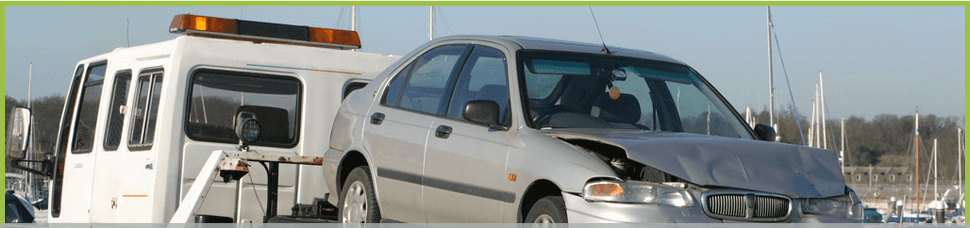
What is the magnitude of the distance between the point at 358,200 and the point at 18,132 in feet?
13.9

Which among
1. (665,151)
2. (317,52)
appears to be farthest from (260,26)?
(665,151)

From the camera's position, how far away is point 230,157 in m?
7.76

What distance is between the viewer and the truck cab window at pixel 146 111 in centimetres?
902

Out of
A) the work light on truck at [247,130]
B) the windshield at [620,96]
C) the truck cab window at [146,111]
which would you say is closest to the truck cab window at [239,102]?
the truck cab window at [146,111]

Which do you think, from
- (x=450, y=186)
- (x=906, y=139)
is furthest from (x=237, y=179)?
(x=906, y=139)

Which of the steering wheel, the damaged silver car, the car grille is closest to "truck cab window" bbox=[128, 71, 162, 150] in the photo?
the damaged silver car

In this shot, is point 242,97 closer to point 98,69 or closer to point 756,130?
point 98,69

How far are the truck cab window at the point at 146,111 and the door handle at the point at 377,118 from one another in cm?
242

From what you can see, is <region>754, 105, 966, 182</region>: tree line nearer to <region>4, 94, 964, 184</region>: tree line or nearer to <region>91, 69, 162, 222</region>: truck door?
<region>4, 94, 964, 184</region>: tree line

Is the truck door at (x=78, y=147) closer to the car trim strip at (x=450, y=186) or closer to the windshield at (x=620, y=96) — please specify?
the car trim strip at (x=450, y=186)

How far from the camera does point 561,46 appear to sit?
688 cm

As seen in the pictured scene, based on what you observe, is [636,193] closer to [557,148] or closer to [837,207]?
[557,148]

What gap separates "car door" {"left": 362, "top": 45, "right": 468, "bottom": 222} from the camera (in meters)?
6.64

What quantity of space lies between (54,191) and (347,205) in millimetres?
4309
